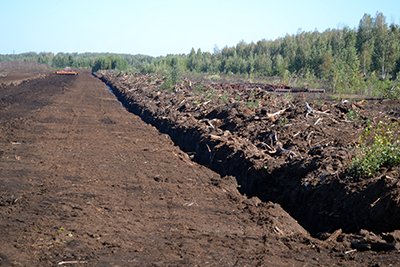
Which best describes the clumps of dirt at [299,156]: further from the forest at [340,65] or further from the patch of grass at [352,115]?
the forest at [340,65]

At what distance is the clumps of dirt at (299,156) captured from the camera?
6227mm

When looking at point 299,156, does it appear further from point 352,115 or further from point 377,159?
point 352,115

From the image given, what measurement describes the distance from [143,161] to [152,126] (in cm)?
693

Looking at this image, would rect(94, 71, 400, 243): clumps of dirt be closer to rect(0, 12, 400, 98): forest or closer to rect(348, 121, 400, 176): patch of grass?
rect(348, 121, 400, 176): patch of grass

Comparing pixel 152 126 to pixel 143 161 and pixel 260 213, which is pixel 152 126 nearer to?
pixel 143 161

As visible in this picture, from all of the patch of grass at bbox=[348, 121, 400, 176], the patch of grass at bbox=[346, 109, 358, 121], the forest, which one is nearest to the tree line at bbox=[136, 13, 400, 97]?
the forest

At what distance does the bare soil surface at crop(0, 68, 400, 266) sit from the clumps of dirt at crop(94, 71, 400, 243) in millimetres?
90

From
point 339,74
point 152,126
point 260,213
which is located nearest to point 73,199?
point 260,213

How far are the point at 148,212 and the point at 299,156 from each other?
430 centimetres

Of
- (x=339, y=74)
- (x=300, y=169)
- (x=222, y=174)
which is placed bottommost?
(x=222, y=174)

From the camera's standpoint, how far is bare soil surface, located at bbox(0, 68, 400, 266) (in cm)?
482

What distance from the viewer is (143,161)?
10367 mm

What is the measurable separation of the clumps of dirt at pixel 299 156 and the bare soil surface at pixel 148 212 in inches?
3.5

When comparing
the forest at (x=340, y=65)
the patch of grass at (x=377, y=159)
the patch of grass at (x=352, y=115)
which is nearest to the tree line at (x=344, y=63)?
the forest at (x=340, y=65)
